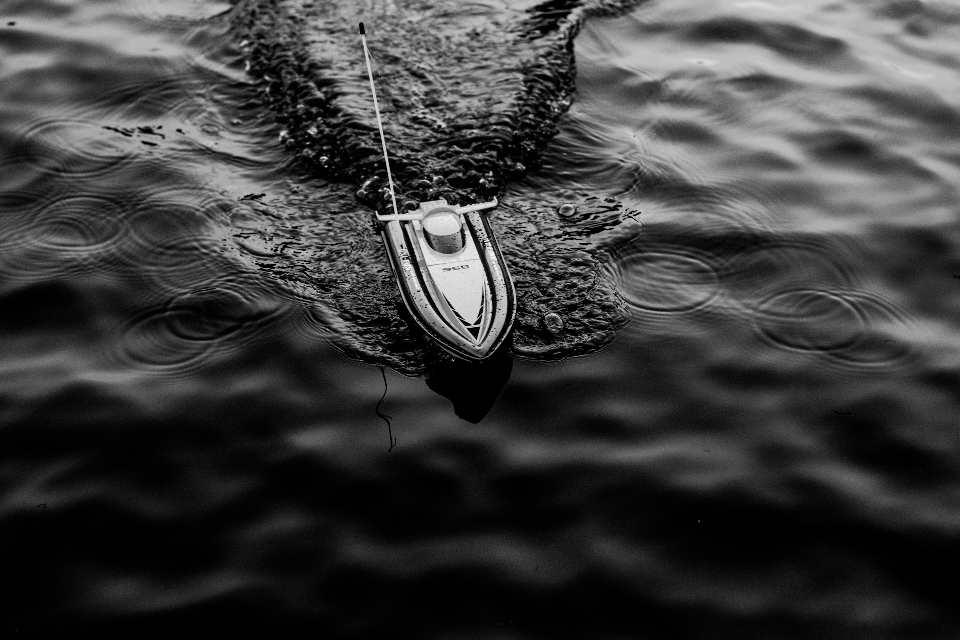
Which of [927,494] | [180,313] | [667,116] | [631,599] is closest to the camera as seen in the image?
[631,599]

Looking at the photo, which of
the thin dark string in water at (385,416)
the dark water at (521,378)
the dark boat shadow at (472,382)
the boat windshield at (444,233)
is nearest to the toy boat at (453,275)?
the boat windshield at (444,233)

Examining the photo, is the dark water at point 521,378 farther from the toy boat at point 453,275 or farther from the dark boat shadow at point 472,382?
the toy boat at point 453,275

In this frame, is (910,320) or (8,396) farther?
(910,320)

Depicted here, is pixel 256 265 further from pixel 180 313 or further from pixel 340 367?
pixel 340 367

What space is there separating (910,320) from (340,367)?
7.99 m

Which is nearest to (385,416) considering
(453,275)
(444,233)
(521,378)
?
(521,378)

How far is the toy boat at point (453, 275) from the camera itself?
471 inches

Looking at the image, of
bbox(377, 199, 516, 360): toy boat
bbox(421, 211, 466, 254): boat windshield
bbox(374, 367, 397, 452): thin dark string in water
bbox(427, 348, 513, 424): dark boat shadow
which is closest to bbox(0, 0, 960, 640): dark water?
bbox(374, 367, 397, 452): thin dark string in water

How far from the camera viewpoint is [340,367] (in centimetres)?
1223

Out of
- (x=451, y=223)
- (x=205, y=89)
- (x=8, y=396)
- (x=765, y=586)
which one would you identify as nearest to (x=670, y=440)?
(x=765, y=586)

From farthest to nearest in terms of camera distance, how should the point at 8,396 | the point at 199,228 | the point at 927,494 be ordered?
the point at 199,228 → the point at 8,396 → the point at 927,494

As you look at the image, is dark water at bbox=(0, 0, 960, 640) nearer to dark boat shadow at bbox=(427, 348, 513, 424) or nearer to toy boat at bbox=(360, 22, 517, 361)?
dark boat shadow at bbox=(427, 348, 513, 424)

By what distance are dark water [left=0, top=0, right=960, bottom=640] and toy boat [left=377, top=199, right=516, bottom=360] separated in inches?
21.9

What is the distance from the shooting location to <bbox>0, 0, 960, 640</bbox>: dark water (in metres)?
9.85
